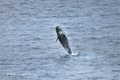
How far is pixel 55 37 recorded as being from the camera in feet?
14.0

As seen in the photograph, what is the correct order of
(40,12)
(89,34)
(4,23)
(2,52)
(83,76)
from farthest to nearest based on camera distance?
(40,12)
(4,23)
(89,34)
(2,52)
(83,76)

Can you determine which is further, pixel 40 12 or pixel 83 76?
pixel 40 12

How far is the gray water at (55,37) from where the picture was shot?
3562 millimetres

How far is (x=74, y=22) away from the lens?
15.1 ft

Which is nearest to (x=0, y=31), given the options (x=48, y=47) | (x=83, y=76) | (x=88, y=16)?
(x=48, y=47)

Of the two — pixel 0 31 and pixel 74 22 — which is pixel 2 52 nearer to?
pixel 0 31

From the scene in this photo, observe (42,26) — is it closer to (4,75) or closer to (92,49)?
(92,49)

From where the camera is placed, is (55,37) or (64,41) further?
(55,37)

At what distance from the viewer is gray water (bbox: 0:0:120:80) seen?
3.56 metres

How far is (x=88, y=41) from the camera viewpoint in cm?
416

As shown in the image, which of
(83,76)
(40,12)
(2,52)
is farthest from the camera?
(40,12)

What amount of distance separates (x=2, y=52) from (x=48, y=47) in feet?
1.21

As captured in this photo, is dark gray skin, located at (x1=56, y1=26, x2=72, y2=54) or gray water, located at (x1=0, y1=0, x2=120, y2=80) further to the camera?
dark gray skin, located at (x1=56, y1=26, x2=72, y2=54)

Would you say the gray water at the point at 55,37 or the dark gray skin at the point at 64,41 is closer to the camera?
the gray water at the point at 55,37
